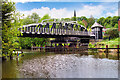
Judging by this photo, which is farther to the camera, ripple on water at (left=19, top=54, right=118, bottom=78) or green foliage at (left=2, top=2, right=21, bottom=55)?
green foliage at (left=2, top=2, right=21, bottom=55)

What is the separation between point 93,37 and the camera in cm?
2167

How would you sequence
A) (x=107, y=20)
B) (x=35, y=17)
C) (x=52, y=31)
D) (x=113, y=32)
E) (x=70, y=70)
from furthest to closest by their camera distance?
(x=35, y=17), (x=107, y=20), (x=52, y=31), (x=113, y=32), (x=70, y=70)

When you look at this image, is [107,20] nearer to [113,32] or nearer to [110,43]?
[113,32]

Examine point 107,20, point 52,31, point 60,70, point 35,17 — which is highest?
point 35,17

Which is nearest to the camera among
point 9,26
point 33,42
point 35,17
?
point 9,26

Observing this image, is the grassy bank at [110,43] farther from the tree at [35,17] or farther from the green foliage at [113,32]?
the tree at [35,17]

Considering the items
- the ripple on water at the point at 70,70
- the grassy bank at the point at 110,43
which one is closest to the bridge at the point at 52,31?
the grassy bank at the point at 110,43

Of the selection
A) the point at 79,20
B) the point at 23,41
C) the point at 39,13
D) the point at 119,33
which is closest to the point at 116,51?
the point at 119,33

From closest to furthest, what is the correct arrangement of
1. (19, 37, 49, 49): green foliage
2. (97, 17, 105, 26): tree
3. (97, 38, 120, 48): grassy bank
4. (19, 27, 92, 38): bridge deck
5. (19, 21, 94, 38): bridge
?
(19, 27, 92, 38): bridge deck < (19, 21, 94, 38): bridge < (97, 38, 120, 48): grassy bank < (97, 17, 105, 26): tree < (19, 37, 49, 49): green foliage

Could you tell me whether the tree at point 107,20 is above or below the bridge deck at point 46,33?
above

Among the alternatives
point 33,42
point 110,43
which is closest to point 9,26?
point 110,43

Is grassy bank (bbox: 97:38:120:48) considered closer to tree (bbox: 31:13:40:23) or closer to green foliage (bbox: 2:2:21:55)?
green foliage (bbox: 2:2:21:55)

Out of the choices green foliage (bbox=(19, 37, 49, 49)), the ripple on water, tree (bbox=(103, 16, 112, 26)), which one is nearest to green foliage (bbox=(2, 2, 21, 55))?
the ripple on water

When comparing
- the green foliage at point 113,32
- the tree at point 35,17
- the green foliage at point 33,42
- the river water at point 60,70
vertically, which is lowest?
the river water at point 60,70
